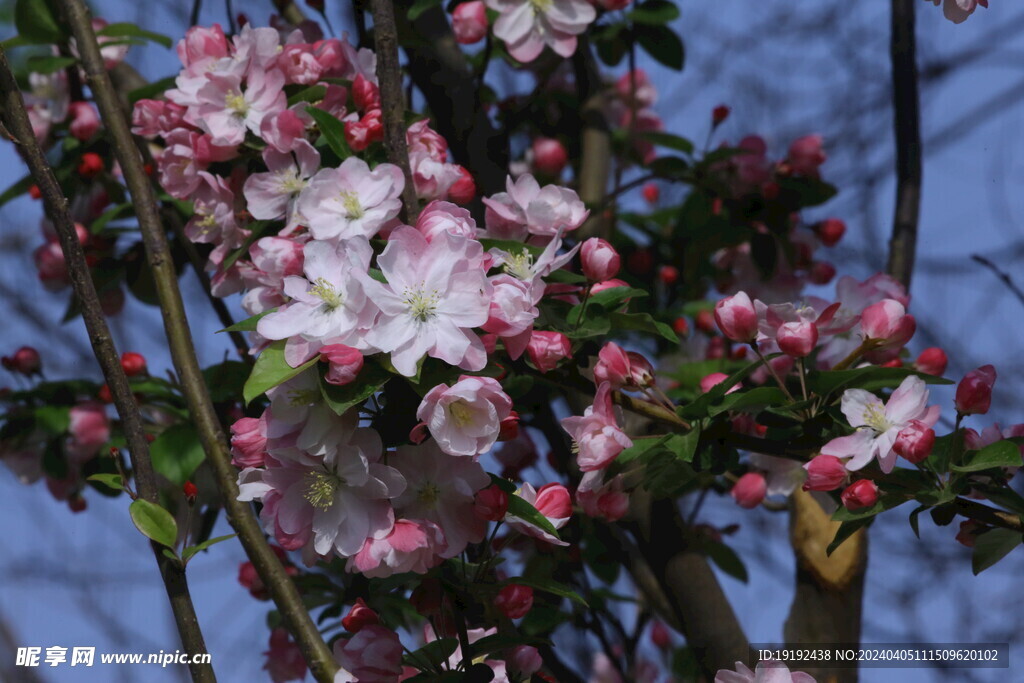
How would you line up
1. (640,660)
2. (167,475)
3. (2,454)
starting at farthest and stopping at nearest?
(640,660)
(2,454)
(167,475)

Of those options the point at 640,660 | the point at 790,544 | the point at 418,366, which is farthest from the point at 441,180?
the point at 640,660

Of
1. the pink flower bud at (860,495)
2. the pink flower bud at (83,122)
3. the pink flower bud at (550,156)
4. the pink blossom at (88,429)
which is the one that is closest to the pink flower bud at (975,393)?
the pink flower bud at (860,495)

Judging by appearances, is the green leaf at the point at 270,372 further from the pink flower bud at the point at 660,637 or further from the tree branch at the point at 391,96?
the pink flower bud at the point at 660,637

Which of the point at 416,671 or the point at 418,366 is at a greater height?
the point at 418,366

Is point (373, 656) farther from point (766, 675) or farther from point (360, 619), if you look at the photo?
point (766, 675)

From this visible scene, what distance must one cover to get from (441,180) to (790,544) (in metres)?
0.97

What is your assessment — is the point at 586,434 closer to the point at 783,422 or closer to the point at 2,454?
the point at 783,422

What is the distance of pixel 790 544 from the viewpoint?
181 centimetres

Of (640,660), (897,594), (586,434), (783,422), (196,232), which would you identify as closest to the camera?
(586,434)

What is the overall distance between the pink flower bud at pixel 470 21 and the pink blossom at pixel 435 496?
2.58 ft

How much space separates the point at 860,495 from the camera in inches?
42.1

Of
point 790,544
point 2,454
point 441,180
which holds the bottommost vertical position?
point 790,544

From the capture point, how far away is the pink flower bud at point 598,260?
1122mm

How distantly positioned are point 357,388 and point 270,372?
8cm
